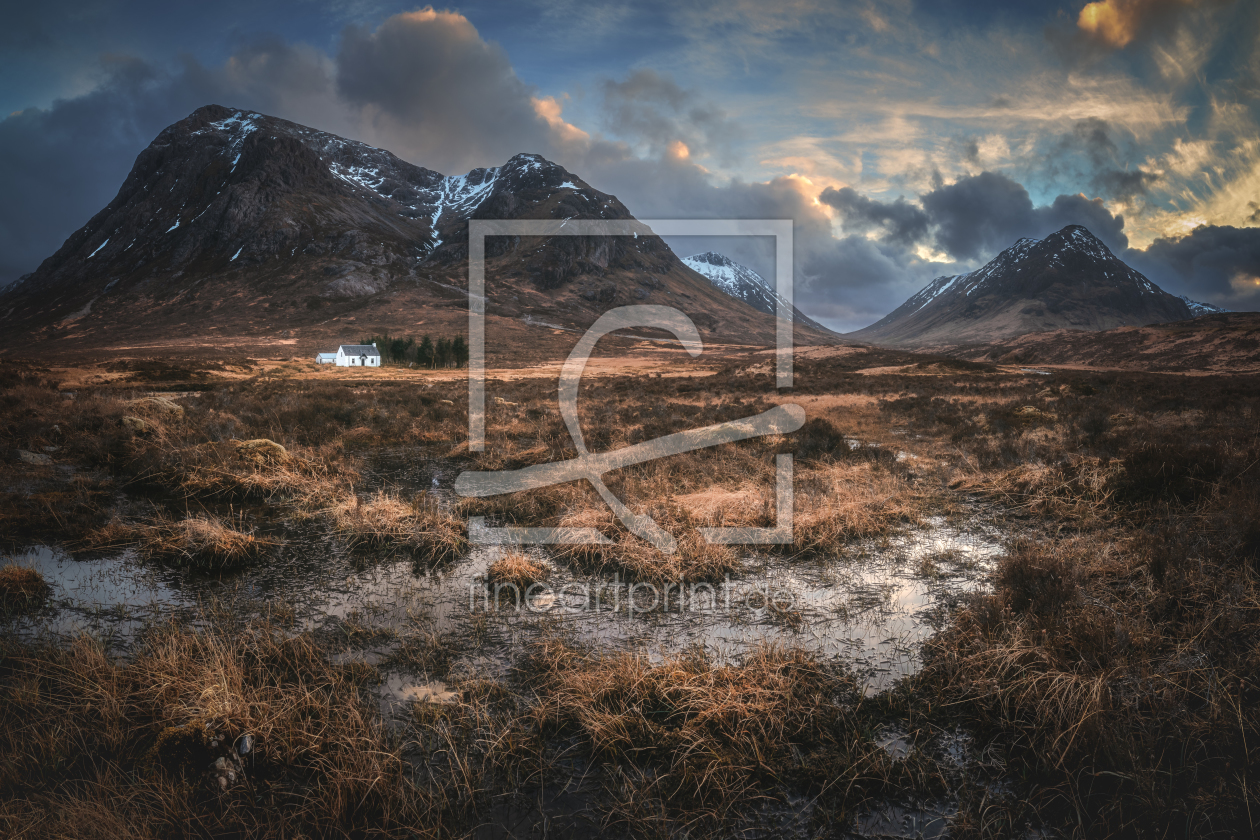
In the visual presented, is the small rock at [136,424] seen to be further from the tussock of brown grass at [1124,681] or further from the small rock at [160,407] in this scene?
the tussock of brown grass at [1124,681]

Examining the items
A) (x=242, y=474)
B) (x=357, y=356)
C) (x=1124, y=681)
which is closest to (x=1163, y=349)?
(x=1124, y=681)

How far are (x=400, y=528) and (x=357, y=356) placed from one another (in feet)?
286

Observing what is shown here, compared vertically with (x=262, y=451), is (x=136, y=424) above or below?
above

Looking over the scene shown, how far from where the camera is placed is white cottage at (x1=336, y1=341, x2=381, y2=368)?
8431 centimetres

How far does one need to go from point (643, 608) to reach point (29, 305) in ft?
1014

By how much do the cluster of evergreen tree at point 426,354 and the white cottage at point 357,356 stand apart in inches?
73.9

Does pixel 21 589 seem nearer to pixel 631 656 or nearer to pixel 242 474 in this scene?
pixel 242 474

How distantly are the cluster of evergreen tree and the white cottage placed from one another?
1878 millimetres

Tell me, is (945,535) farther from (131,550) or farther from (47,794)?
(131,550)

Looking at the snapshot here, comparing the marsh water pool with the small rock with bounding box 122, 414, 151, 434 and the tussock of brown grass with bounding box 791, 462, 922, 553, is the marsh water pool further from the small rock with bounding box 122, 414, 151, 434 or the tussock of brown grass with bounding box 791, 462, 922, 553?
the small rock with bounding box 122, 414, 151, 434

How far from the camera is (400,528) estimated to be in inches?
386

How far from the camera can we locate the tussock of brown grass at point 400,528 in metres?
9.53

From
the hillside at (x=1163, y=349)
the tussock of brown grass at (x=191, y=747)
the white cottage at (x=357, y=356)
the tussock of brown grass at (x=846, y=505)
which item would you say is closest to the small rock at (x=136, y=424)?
the tussock of brown grass at (x=191, y=747)

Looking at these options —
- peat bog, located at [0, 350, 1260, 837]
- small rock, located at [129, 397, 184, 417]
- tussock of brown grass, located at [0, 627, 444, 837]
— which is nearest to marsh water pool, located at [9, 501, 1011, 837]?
peat bog, located at [0, 350, 1260, 837]
